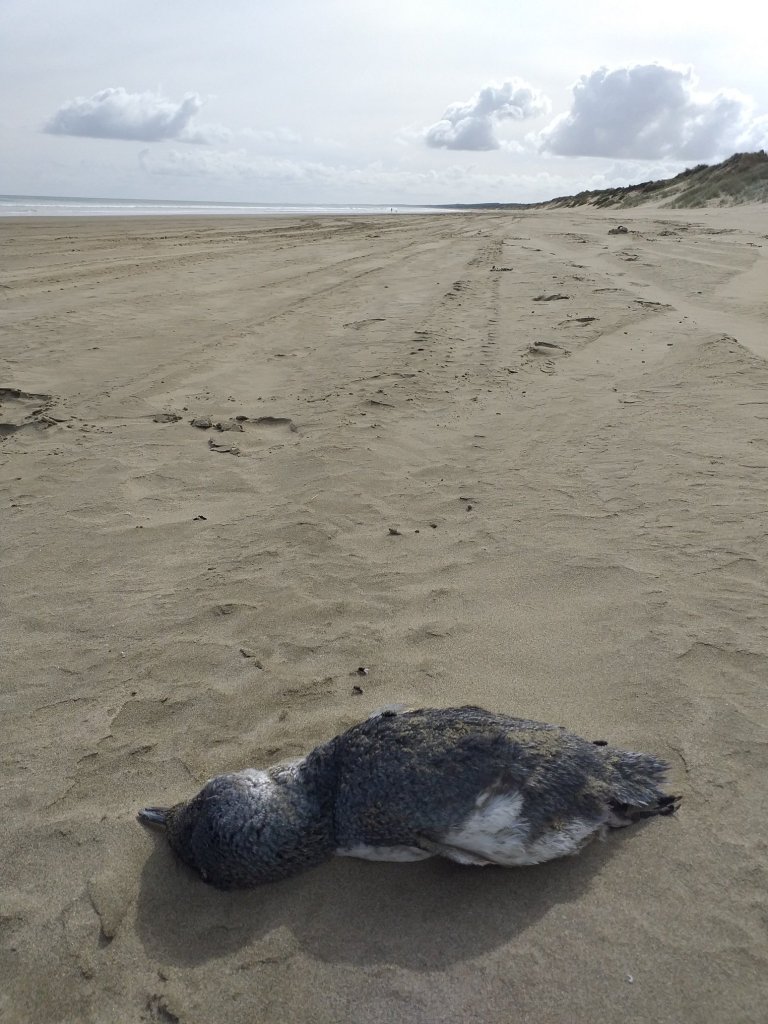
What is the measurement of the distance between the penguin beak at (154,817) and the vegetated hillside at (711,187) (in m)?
26.3

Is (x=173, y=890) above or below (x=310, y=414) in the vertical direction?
below

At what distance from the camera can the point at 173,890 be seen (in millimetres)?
2428

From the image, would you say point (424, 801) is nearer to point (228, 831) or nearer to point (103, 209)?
point (228, 831)

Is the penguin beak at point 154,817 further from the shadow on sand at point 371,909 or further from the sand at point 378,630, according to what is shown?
the shadow on sand at point 371,909

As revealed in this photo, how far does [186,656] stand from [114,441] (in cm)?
296

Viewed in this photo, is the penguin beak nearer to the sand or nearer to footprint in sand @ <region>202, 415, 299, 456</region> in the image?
the sand

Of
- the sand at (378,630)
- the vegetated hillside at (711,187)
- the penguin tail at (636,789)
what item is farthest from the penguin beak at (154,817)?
the vegetated hillside at (711,187)

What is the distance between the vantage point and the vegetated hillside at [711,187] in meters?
24.8

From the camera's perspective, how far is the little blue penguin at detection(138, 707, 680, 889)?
224cm

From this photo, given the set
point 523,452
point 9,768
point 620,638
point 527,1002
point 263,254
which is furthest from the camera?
point 263,254

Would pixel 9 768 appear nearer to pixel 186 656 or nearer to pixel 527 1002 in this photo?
pixel 186 656

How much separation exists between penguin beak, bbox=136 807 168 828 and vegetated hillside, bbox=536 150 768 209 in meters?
26.3

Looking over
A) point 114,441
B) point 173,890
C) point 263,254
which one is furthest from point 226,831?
point 263,254

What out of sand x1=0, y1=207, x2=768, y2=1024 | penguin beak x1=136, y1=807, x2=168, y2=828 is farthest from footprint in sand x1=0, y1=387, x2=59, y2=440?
penguin beak x1=136, y1=807, x2=168, y2=828
